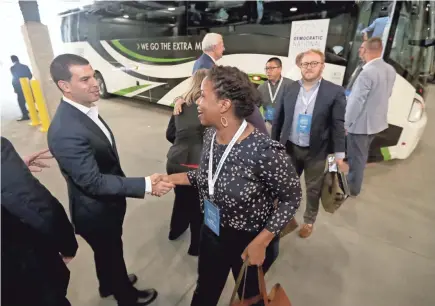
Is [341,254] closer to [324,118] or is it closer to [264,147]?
[324,118]

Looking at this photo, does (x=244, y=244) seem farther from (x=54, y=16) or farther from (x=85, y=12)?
(x=54, y=16)

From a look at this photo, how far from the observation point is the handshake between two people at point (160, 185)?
146cm

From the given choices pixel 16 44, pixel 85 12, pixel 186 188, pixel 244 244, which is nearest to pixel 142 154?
pixel 186 188

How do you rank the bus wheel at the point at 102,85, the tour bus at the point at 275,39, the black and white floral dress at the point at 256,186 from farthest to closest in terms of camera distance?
the bus wheel at the point at 102,85
the tour bus at the point at 275,39
the black and white floral dress at the point at 256,186

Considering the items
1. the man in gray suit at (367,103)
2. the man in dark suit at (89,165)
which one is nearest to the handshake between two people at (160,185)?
the man in dark suit at (89,165)

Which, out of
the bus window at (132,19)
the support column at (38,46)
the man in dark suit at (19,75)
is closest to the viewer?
the support column at (38,46)

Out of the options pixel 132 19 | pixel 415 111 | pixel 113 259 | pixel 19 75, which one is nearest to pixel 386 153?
pixel 415 111

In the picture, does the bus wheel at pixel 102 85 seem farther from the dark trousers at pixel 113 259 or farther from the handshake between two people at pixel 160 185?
the handshake between two people at pixel 160 185

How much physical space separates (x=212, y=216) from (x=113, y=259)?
0.77m

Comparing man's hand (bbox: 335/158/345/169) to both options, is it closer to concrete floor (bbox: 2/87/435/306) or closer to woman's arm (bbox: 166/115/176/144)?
concrete floor (bbox: 2/87/435/306)

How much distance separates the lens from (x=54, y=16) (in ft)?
28.1

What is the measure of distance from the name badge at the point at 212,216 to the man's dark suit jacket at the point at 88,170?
0.37 meters

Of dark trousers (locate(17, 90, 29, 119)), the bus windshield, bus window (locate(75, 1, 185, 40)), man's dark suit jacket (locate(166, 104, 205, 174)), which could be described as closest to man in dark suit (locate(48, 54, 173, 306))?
man's dark suit jacket (locate(166, 104, 205, 174))

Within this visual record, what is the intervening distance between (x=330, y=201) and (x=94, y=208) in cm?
187
